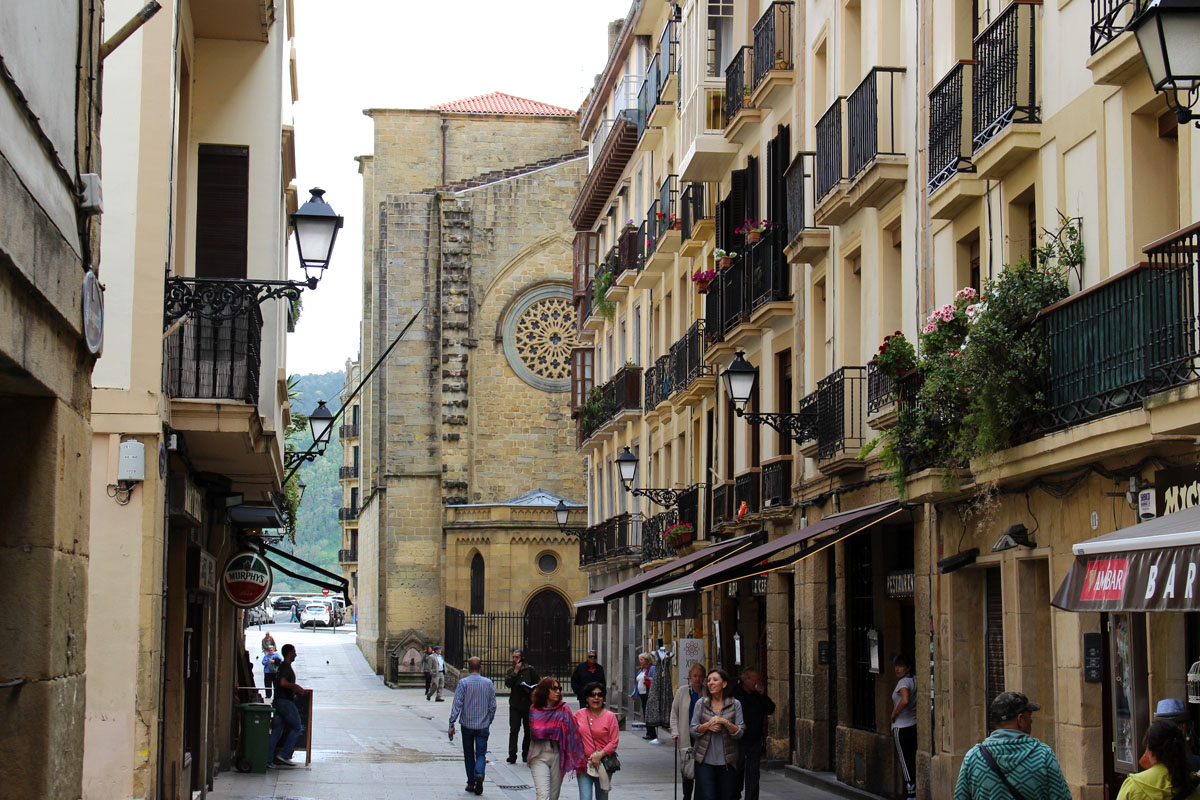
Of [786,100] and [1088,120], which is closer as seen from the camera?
[1088,120]

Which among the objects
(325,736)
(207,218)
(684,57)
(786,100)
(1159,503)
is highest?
Answer: (684,57)

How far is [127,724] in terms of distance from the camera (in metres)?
12.7

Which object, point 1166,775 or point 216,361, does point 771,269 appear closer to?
point 216,361

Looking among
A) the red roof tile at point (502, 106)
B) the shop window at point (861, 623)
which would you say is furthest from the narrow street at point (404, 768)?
the red roof tile at point (502, 106)

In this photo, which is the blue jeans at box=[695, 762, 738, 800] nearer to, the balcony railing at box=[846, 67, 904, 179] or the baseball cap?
the baseball cap

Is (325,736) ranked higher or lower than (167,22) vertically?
lower

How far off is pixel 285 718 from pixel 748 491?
7.40 metres

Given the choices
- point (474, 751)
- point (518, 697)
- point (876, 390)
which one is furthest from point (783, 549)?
point (518, 697)

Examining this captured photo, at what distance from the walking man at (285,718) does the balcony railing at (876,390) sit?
8698mm

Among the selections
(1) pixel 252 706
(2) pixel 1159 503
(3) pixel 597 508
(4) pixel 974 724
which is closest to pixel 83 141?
(2) pixel 1159 503

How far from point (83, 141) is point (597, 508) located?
3677cm

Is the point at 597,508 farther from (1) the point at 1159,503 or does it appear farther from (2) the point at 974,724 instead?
(1) the point at 1159,503

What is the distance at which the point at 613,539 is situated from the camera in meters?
38.8

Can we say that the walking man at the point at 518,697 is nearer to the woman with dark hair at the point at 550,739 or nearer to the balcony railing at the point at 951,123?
the woman with dark hair at the point at 550,739
